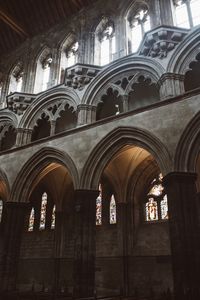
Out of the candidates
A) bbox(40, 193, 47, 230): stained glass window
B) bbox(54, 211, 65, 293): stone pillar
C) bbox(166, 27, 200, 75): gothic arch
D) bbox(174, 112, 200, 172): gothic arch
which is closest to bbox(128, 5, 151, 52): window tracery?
bbox(166, 27, 200, 75): gothic arch

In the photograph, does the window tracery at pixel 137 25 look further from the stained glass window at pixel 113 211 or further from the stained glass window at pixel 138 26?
the stained glass window at pixel 113 211

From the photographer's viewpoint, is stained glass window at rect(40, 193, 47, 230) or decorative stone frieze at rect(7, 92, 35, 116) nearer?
decorative stone frieze at rect(7, 92, 35, 116)

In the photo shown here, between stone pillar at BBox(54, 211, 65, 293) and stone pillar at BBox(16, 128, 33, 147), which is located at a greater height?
stone pillar at BBox(16, 128, 33, 147)

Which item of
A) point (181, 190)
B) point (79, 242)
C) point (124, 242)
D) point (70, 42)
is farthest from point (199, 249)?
point (70, 42)

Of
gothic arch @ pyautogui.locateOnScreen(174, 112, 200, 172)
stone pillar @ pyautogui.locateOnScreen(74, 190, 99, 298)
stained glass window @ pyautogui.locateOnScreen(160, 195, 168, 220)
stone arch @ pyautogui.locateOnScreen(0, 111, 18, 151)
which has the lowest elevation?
stone pillar @ pyautogui.locateOnScreen(74, 190, 99, 298)

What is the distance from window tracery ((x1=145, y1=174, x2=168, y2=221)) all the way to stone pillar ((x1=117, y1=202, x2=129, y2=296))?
3.50 feet

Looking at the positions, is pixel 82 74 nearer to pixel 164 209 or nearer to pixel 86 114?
pixel 86 114

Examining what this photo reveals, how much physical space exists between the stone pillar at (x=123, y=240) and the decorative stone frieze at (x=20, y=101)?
6.40 metres

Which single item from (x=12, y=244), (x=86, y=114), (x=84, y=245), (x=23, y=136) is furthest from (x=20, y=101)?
(x=84, y=245)

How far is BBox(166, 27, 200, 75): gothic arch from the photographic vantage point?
420 inches

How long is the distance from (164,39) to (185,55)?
3.38 ft

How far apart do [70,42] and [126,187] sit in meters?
7.96

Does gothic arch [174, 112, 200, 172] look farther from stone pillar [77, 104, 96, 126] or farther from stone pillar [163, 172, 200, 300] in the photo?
stone pillar [77, 104, 96, 126]

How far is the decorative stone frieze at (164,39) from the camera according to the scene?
36.3 ft
